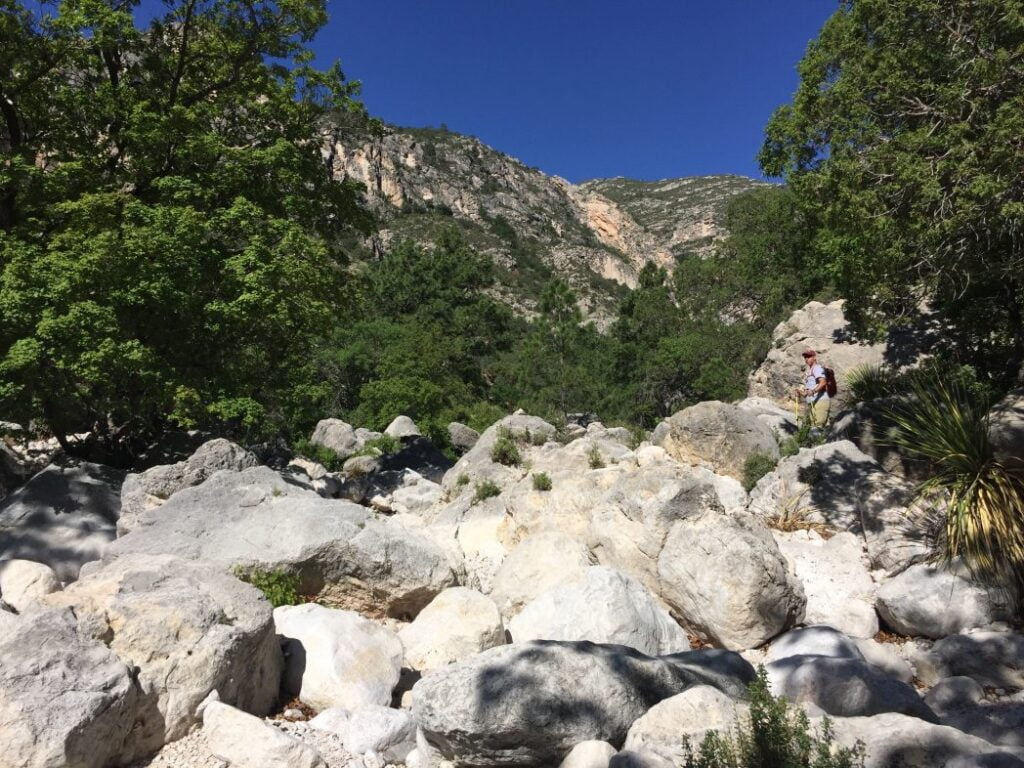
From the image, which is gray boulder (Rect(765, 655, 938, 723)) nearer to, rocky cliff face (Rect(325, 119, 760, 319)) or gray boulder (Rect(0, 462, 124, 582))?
gray boulder (Rect(0, 462, 124, 582))

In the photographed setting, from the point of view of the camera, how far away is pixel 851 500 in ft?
30.2

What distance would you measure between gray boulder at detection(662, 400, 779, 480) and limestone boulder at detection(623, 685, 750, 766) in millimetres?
7678

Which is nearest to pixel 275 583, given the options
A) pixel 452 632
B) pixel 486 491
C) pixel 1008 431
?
pixel 452 632

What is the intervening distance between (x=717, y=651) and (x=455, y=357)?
25.9 metres

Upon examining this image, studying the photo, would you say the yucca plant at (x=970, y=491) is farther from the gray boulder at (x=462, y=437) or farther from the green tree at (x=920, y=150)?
the gray boulder at (x=462, y=437)

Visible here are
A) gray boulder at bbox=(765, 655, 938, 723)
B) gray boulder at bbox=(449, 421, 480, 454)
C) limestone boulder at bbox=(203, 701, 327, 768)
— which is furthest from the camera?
gray boulder at bbox=(449, 421, 480, 454)

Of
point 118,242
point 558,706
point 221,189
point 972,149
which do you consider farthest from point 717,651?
point 221,189

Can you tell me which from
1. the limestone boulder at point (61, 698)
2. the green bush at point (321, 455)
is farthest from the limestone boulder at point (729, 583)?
the green bush at point (321, 455)

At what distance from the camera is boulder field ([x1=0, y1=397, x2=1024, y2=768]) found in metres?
4.14

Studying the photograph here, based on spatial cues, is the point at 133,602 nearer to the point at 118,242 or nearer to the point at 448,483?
the point at 118,242

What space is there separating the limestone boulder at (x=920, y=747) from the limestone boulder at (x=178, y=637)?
4.07 meters

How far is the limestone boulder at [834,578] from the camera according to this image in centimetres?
751

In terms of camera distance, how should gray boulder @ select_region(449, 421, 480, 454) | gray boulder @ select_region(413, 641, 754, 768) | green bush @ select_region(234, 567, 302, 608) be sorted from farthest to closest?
gray boulder @ select_region(449, 421, 480, 454)
green bush @ select_region(234, 567, 302, 608)
gray boulder @ select_region(413, 641, 754, 768)

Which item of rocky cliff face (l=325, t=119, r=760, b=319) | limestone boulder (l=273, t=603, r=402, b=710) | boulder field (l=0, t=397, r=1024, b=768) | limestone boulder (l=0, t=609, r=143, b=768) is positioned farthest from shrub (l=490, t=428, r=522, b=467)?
rocky cliff face (l=325, t=119, r=760, b=319)
